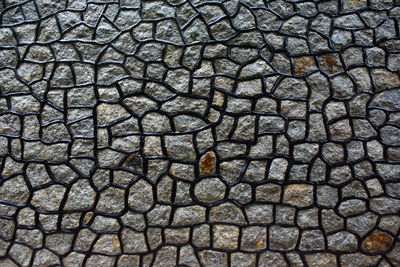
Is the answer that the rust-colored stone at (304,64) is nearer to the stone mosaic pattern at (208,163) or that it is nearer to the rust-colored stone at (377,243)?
the stone mosaic pattern at (208,163)

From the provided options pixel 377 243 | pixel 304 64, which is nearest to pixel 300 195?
pixel 377 243

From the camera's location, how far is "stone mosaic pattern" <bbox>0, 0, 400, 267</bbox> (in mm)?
1135

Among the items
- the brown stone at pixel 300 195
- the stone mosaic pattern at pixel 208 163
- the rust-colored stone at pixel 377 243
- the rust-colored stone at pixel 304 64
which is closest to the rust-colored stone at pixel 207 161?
the stone mosaic pattern at pixel 208 163

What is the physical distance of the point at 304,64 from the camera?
1.16 metres

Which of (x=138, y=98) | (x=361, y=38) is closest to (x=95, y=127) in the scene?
(x=138, y=98)

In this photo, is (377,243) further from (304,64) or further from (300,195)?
(304,64)

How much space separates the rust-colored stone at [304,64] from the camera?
1155 mm

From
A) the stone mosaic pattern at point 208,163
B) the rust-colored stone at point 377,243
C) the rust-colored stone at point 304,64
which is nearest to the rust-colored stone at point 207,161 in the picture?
the stone mosaic pattern at point 208,163

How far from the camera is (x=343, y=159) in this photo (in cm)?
113

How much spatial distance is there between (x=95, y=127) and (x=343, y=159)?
→ 34.2 inches

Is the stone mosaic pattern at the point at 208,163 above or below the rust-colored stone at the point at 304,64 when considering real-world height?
below

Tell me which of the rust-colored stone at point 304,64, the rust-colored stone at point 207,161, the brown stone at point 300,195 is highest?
the rust-colored stone at point 304,64

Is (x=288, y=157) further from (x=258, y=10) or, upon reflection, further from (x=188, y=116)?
(x=258, y=10)

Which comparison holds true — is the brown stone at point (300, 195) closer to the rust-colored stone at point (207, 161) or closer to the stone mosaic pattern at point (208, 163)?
the stone mosaic pattern at point (208, 163)
